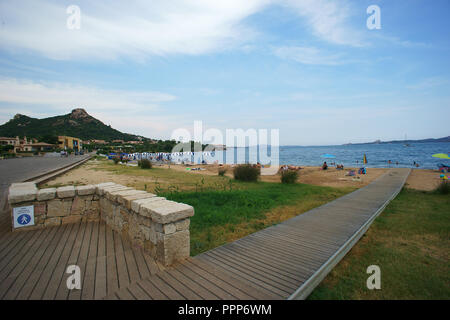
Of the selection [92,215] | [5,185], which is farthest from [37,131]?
[92,215]

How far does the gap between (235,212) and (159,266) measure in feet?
12.6

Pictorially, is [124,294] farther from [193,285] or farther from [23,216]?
[23,216]

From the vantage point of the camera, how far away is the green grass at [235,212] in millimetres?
4785

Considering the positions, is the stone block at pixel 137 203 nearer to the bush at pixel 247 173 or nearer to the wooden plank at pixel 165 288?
the wooden plank at pixel 165 288

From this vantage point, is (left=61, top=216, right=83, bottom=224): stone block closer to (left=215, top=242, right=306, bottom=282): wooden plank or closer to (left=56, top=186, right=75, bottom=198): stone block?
(left=56, top=186, right=75, bottom=198): stone block

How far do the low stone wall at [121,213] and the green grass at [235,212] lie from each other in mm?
953

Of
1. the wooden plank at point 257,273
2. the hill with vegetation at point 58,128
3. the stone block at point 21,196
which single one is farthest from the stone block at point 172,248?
the hill with vegetation at point 58,128

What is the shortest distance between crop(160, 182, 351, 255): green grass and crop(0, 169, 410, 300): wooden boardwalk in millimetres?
571

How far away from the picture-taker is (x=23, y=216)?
426 cm

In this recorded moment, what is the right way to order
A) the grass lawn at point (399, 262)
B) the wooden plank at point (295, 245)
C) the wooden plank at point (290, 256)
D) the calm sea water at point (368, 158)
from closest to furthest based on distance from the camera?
the grass lawn at point (399, 262), the wooden plank at point (290, 256), the wooden plank at point (295, 245), the calm sea water at point (368, 158)

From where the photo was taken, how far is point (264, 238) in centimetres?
452

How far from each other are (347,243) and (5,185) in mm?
12642

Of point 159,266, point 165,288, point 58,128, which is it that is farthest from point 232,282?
point 58,128
